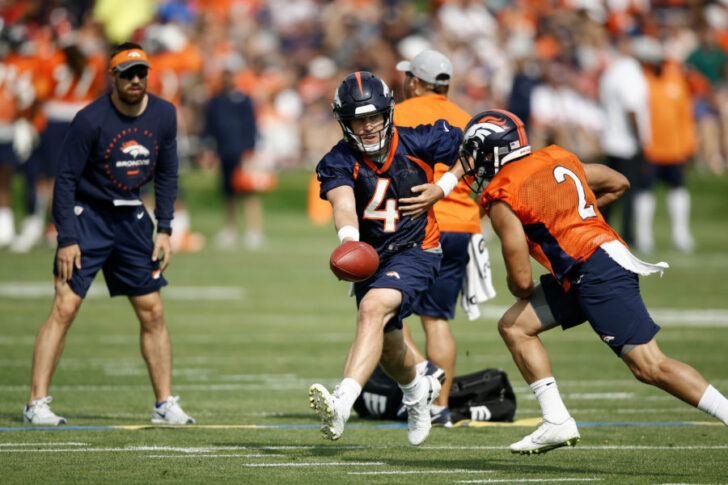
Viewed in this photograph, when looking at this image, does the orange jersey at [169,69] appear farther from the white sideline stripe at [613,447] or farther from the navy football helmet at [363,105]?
the white sideline stripe at [613,447]

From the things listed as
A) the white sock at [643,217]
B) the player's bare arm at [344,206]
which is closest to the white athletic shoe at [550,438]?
the player's bare arm at [344,206]

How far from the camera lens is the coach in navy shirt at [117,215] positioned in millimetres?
7625

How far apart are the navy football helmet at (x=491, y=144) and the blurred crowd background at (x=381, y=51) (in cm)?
1340

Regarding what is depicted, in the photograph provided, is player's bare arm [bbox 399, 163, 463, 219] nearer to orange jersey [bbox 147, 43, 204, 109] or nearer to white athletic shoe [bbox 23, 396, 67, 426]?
white athletic shoe [bbox 23, 396, 67, 426]

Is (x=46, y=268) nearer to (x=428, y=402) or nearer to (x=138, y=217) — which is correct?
(x=138, y=217)

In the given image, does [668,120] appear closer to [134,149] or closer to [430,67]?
[430,67]

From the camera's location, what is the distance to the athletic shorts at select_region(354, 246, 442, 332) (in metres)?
6.55

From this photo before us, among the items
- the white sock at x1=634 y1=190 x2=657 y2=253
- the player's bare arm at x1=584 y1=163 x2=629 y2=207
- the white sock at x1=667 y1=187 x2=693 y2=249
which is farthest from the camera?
the white sock at x1=667 y1=187 x2=693 y2=249

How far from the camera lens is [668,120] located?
19219 mm

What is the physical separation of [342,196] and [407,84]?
7.15ft

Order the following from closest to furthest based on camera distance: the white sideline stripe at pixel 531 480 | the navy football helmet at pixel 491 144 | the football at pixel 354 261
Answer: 1. the white sideline stripe at pixel 531 480
2. the football at pixel 354 261
3. the navy football helmet at pixel 491 144

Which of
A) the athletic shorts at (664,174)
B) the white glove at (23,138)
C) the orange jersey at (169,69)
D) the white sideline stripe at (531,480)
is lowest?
the white sideline stripe at (531,480)

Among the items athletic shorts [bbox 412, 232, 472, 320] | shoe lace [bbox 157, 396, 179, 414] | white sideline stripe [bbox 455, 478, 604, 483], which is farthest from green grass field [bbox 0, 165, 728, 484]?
athletic shorts [bbox 412, 232, 472, 320]

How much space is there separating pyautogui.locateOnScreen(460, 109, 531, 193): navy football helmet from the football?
2.33 ft
